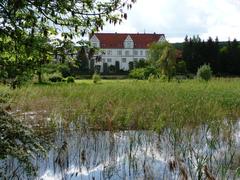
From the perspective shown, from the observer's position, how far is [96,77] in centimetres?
4222

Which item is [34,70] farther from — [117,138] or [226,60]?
[226,60]

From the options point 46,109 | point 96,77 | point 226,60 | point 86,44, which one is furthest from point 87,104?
point 226,60

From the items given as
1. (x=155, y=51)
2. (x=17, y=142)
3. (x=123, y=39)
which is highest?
(x=123, y=39)

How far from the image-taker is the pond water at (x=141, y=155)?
631cm

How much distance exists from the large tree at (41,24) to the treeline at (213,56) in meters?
57.2

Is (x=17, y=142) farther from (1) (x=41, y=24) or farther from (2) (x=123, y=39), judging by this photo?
(2) (x=123, y=39)

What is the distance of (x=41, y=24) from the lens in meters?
5.42

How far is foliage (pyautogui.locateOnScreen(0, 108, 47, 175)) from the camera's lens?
16.2 feet

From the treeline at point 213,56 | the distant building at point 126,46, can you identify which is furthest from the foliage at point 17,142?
the distant building at point 126,46

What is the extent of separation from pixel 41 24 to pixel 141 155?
2.85 metres

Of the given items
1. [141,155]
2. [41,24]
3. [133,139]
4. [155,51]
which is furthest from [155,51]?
[41,24]

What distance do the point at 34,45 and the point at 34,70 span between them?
0.41m

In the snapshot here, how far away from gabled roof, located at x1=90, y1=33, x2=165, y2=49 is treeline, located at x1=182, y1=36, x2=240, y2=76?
32490 mm

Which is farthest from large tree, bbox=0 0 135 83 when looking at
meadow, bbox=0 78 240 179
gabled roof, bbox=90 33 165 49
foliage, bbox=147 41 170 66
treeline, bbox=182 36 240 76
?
gabled roof, bbox=90 33 165 49
